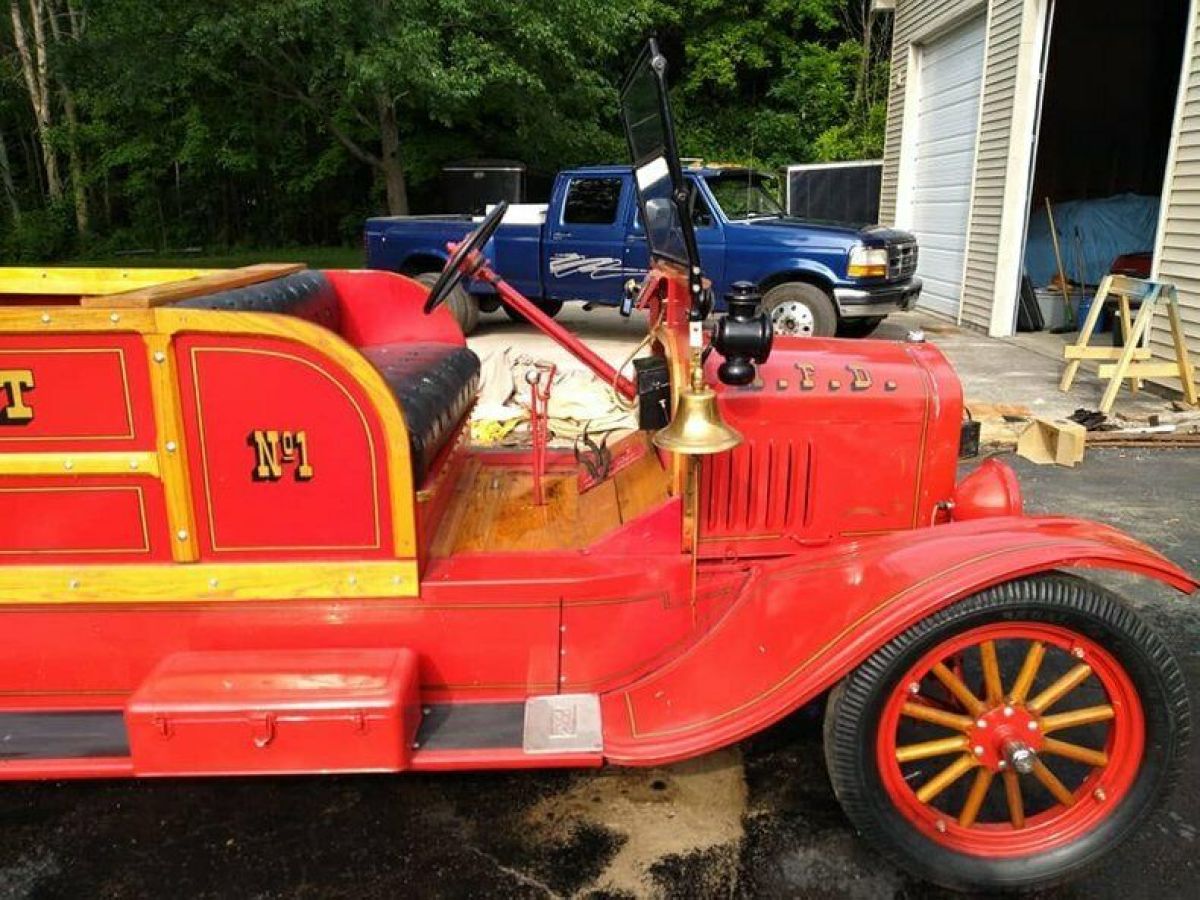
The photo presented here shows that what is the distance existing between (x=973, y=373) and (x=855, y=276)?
1544mm

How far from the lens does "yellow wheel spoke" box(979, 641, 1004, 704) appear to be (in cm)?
217

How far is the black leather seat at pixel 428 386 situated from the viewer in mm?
2802

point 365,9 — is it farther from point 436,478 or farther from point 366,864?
point 366,864

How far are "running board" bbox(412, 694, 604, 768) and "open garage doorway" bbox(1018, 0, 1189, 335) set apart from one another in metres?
12.0

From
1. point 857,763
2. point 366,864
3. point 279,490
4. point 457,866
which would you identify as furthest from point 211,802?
point 857,763

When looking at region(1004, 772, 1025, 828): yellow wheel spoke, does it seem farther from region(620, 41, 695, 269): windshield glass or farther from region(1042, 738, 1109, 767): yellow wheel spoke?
region(620, 41, 695, 269): windshield glass

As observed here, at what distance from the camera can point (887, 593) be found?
2164 millimetres

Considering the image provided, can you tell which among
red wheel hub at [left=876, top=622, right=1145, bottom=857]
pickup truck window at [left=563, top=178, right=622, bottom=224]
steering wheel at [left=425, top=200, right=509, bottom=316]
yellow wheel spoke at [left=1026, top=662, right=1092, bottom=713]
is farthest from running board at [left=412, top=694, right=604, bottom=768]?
pickup truck window at [left=563, top=178, right=622, bottom=224]

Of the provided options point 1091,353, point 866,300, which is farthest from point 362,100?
point 1091,353

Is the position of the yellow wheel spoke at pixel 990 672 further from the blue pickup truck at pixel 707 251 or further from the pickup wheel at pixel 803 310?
the pickup wheel at pixel 803 310

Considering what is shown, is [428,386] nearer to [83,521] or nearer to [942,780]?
[83,521]

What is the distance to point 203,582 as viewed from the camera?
238 centimetres

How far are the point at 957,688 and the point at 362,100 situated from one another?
58.0ft

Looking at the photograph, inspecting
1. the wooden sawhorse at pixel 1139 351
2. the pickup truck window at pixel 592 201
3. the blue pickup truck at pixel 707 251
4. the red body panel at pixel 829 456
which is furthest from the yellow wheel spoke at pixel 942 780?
the pickup truck window at pixel 592 201
